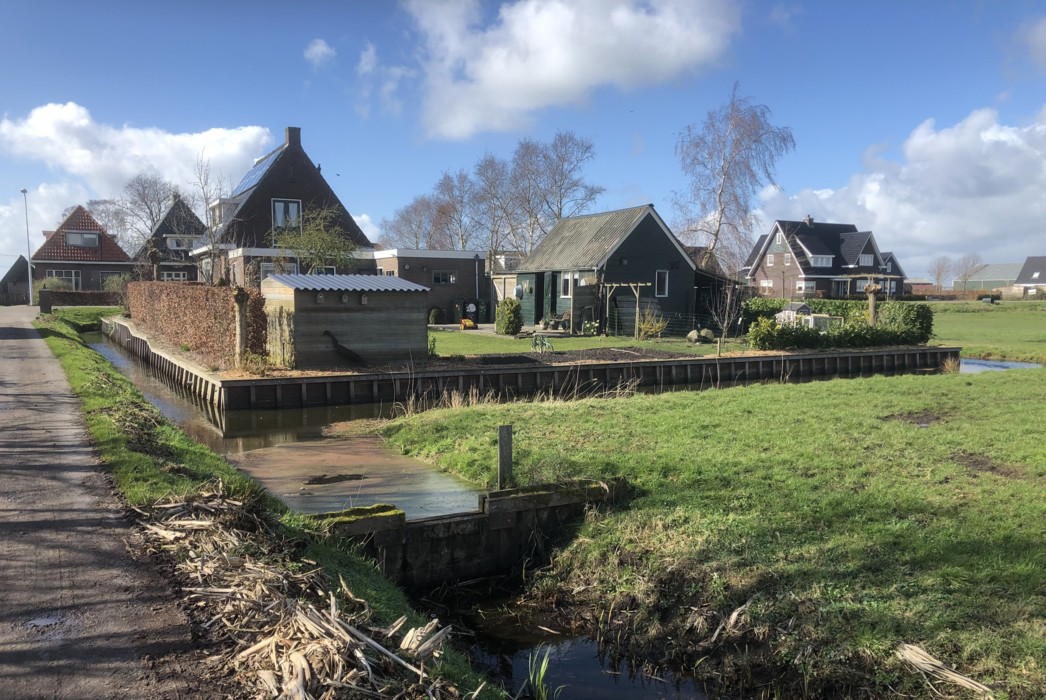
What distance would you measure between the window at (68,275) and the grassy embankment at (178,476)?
45450 millimetres

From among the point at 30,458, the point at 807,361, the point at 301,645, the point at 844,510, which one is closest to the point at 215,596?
the point at 301,645

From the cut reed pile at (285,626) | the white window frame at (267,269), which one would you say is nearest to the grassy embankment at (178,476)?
the cut reed pile at (285,626)

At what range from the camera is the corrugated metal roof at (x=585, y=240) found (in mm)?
31922

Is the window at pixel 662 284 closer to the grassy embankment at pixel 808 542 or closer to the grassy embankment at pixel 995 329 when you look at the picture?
the grassy embankment at pixel 995 329

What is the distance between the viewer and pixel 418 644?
389 centimetres

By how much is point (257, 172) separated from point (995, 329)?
4152 cm

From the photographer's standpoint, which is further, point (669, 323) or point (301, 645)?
point (669, 323)

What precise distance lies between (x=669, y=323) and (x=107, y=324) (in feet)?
86.8

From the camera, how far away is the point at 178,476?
7102 mm

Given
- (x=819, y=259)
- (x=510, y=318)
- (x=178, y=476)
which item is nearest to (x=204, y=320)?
(x=510, y=318)

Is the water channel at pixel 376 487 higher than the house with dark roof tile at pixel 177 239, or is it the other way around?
the house with dark roof tile at pixel 177 239

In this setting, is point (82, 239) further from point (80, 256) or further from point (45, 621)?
point (45, 621)

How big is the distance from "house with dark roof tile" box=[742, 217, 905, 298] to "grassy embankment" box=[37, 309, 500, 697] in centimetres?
5627

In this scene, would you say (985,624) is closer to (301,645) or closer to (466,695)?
(466,695)
